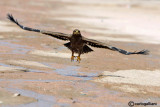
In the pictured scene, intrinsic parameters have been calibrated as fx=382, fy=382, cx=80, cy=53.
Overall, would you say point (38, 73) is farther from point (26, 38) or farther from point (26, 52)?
point (26, 38)

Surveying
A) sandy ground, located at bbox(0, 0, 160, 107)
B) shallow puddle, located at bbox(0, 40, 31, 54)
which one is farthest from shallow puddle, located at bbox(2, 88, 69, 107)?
shallow puddle, located at bbox(0, 40, 31, 54)

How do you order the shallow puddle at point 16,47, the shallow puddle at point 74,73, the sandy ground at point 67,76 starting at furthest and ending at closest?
the shallow puddle at point 16,47 < the shallow puddle at point 74,73 < the sandy ground at point 67,76

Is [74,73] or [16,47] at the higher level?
[16,47]

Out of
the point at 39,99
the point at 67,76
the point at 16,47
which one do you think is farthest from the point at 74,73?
the point at 16,47

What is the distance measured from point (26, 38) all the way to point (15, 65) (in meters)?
6.80

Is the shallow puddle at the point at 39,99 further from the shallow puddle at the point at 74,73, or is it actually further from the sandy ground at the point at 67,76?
the shallow puddle at the point at 74,73

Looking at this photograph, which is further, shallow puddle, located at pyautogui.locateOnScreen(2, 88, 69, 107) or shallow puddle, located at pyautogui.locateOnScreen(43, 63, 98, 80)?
shallow puddle, located at pyautogui.locateOnScreen(43, 63, 98, 80)

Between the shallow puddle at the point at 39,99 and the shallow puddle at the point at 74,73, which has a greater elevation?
the shallow puddle at the point at 74,73

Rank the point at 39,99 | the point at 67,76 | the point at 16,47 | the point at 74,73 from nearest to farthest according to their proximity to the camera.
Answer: the point at 39,99 → the point at 67,76 → the point at 74,73 → the point at 16,47

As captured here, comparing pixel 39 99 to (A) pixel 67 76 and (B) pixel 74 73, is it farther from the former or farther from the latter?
(B) pixel 74 73

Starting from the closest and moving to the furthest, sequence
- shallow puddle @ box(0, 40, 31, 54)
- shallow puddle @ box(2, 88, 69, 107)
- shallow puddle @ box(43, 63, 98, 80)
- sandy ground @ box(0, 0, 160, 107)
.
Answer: shallow puddle @ box(2, 88, 69, 107) → sandy ground @ box(0, 0, 160, 107) → shallow puddle @ box(43, 63, 98, 80) → shallow puddle @ box(0, 40, 31, 54)

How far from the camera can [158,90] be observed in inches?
418

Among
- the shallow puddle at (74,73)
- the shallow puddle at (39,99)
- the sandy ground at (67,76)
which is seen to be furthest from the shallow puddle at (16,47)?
the shallow puddle at (39,99)

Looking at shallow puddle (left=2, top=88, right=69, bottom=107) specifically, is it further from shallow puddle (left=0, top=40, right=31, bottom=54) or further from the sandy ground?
Answer: shallow puddle (left=0, top=40, right=31, bottom=54)
